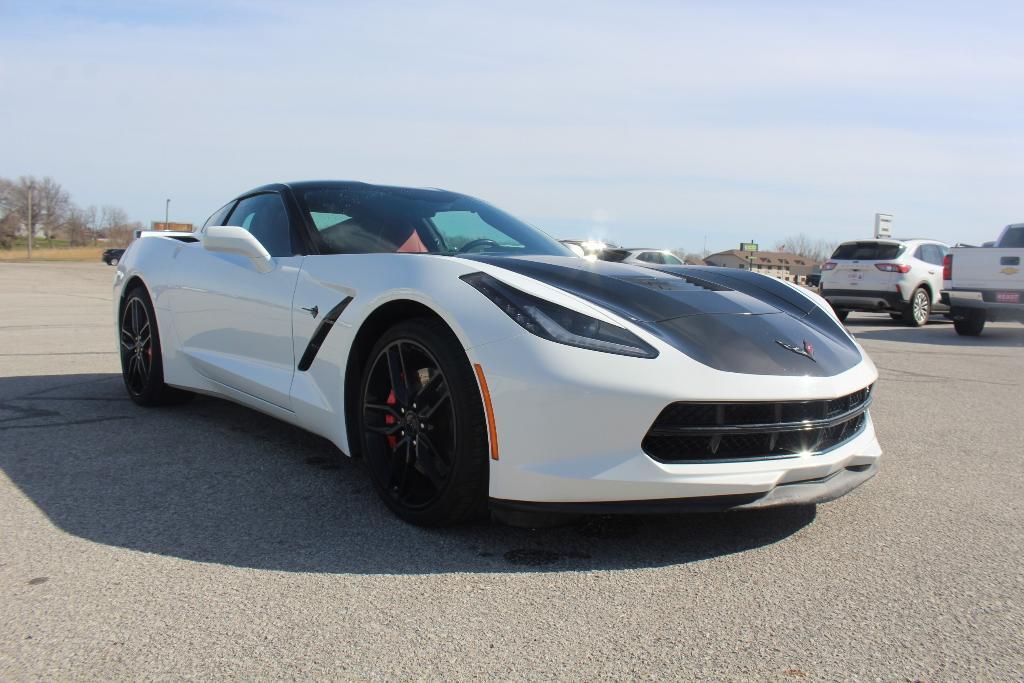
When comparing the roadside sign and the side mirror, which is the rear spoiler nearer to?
the side mirror

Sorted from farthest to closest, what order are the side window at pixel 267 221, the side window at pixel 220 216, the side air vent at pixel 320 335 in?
the side window at pixel 220 216 < the side window at pixel 267 221 < the side air vent at pixel 320 335

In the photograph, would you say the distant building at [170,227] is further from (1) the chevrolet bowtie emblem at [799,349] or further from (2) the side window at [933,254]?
(2) the side window at [933,254]

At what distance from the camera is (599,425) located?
2.63 metres

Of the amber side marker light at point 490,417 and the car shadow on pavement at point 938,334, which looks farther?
the car shadow on pavement at point 938,334

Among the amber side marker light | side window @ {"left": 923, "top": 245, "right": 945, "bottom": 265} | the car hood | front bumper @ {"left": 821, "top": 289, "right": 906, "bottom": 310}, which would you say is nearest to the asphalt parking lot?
the amber side marker light

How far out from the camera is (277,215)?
4266 mm

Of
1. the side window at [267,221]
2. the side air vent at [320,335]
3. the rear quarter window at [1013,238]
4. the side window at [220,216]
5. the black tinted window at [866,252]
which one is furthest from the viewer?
the black tinted window at [866,252]

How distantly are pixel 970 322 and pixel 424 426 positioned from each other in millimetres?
11625

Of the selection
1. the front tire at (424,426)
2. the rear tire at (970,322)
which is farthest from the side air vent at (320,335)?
the rear tire at (970,322)

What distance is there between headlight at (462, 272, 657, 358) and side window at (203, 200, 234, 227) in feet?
8.89

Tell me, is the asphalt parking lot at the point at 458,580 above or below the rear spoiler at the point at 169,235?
below

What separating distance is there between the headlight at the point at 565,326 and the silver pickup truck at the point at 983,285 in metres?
11.1

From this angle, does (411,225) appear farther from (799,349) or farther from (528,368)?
(799,349)

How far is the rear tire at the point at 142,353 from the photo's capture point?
509cm
